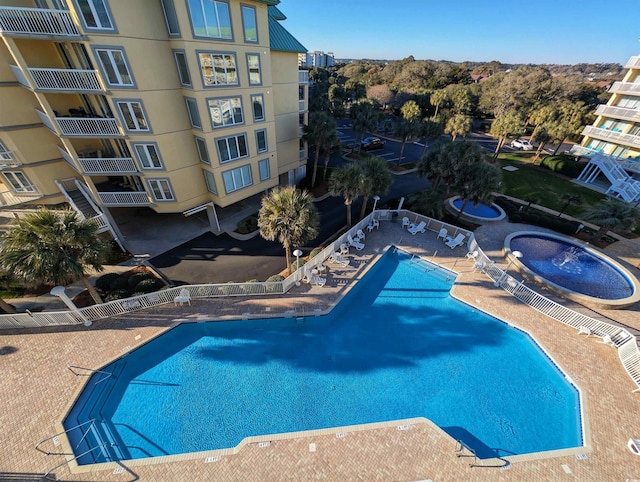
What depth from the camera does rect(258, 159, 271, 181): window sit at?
2284 centimetres

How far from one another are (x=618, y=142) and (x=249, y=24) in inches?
1835

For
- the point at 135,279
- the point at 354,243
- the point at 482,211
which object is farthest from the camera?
the point at 482,211

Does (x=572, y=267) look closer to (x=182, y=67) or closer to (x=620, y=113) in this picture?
(x=620, y=113)

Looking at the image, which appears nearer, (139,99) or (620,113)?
(139,99)

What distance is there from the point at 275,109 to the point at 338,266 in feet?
51.1

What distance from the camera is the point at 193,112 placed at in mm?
17703

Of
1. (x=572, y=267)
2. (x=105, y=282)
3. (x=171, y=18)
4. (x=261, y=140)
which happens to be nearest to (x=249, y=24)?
(x=171, y=18)

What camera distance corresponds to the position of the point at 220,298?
1655cm

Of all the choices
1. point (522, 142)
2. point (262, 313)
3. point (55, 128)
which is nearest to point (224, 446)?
point (262, 313)

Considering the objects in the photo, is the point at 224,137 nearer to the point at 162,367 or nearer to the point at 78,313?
the point at 78,313

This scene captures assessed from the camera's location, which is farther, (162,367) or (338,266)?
(338,266)

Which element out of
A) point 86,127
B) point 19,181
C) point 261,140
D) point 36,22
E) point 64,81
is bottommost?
point 19,181

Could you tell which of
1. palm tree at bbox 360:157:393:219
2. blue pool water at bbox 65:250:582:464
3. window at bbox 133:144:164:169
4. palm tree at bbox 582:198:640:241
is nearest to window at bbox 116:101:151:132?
window at bbox 133:144:164:169

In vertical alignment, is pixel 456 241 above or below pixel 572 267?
above
